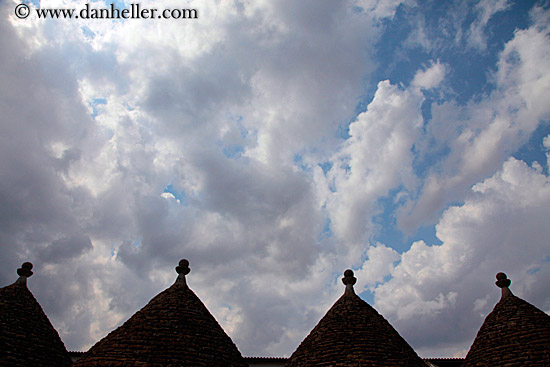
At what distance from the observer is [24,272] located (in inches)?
535

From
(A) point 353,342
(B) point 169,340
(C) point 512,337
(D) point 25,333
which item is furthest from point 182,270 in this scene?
(C) point 512,337

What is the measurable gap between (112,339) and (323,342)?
596 centimetres

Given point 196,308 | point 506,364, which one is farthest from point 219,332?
point 506,364

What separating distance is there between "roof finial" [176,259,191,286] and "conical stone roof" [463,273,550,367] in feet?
30.3

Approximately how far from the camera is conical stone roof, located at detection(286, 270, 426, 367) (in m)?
10.3

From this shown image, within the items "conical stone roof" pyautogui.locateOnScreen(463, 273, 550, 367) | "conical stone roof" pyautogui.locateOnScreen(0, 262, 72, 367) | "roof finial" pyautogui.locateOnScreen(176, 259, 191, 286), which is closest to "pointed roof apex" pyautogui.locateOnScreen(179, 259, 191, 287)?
Result: "roof finial" pyautogui.locateOnScreen(176, 259, 191, 286)

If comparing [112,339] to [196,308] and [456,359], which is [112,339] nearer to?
[196,308]

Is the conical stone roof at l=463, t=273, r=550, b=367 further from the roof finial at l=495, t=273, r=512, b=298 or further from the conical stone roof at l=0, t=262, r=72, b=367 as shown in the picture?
the conical stone roof at l=0, t=262, r=72, b=367

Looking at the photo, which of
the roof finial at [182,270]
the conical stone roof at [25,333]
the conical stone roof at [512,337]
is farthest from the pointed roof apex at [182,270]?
the conical stone roof at [512,337]

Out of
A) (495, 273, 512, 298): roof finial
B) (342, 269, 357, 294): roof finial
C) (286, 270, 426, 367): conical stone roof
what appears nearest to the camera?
(286, 270, 426, 367): conical stone roof

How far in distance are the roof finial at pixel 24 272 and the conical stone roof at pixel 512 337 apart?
48.1 feet

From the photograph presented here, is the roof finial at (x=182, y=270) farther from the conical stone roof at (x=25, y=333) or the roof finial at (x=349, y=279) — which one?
the roof finial at (x=349, y=279)

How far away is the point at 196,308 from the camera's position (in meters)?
12.4

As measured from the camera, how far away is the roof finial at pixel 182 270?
13367mm
